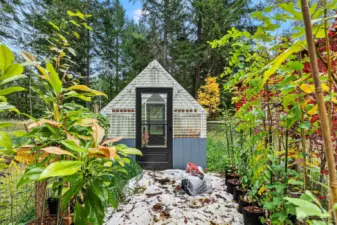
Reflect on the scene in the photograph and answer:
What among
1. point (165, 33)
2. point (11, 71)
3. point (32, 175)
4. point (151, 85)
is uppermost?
point (165, 33)

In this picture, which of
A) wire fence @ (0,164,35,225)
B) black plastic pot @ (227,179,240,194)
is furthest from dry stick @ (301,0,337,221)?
black plastic pot @ (227,179,240,194)

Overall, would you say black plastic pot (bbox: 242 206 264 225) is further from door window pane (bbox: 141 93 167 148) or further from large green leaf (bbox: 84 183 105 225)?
door window pane (bbox: 141 93 167 148)

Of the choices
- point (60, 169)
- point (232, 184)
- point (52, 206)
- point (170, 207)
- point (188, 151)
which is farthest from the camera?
point (188, 151)

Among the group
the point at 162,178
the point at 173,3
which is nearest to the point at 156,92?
the point at 162,178

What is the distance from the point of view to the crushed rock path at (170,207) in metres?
2.18

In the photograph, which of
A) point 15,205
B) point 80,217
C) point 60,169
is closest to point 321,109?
point 60,169

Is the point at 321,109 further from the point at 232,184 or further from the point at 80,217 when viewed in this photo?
the point at 232,184

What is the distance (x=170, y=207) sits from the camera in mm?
2479

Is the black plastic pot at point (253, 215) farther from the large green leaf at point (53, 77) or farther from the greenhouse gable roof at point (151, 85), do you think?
the greenhouse gable roof at point (151, 85)

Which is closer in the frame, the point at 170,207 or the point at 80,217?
the point at 80,217

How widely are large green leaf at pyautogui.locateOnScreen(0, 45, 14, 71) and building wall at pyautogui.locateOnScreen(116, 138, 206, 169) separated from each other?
147 inches

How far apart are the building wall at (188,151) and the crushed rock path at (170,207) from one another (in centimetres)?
85

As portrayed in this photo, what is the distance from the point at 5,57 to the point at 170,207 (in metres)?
2.44

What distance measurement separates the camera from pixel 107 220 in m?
2.18
